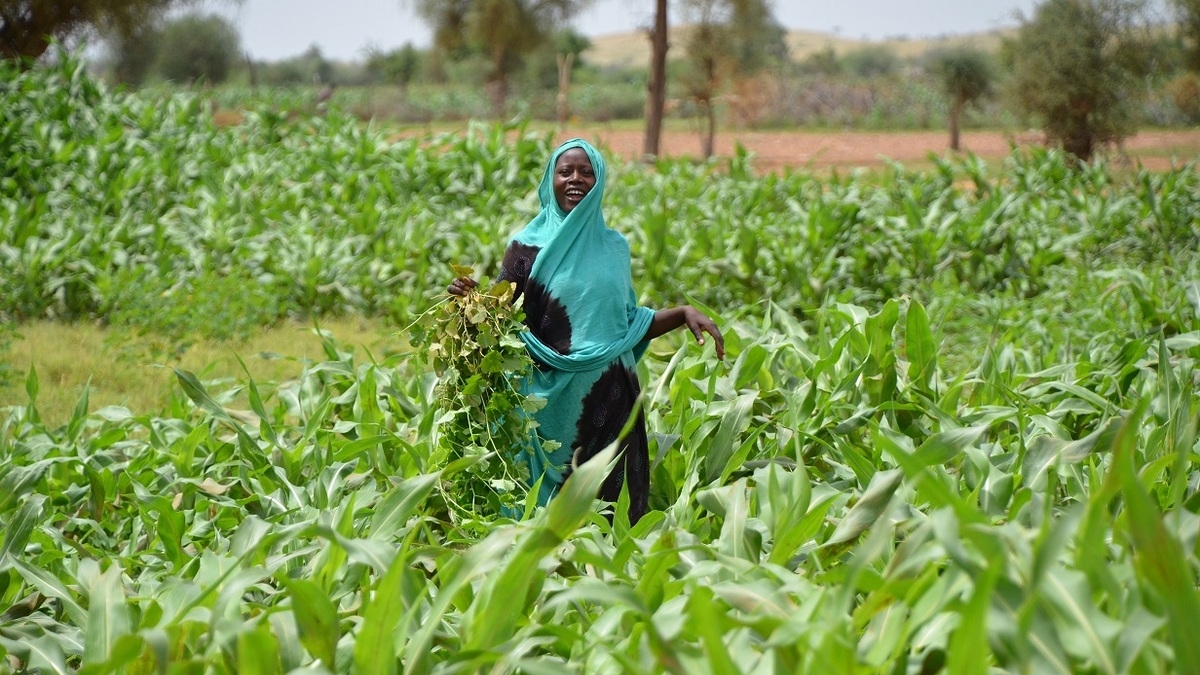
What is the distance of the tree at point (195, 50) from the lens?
153 feet

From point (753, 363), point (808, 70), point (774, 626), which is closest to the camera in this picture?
point (774, 626)

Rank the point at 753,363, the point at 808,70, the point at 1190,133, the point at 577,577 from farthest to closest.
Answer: the point at 808,70, the point at 1190,133, the point at 753,363, the point at 577,577

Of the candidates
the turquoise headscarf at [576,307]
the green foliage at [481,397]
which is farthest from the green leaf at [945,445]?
the green foliage at [481,397]

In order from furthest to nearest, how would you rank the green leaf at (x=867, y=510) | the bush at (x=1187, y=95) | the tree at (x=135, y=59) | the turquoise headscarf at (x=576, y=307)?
the tree at (x=135, y=59), the bush at (x=1187, y=95), the turquoise headscarf at (x=576, y=307), the green leaf at (x=867, y=510)

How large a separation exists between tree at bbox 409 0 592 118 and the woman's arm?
24070 millimetres

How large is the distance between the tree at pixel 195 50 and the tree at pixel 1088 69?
38015mm

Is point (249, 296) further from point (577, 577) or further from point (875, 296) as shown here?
point (577, 577)

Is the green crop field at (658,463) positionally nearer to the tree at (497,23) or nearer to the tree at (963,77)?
the tree at (963,77)

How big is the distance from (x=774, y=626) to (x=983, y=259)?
19.9ft

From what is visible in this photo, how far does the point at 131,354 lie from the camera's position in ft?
19.7

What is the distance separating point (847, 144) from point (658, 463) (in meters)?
22.6

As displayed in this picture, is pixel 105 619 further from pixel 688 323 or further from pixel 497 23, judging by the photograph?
pixel 497 23

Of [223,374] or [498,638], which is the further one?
[223,374]

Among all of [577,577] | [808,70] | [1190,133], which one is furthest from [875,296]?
[808,70]
